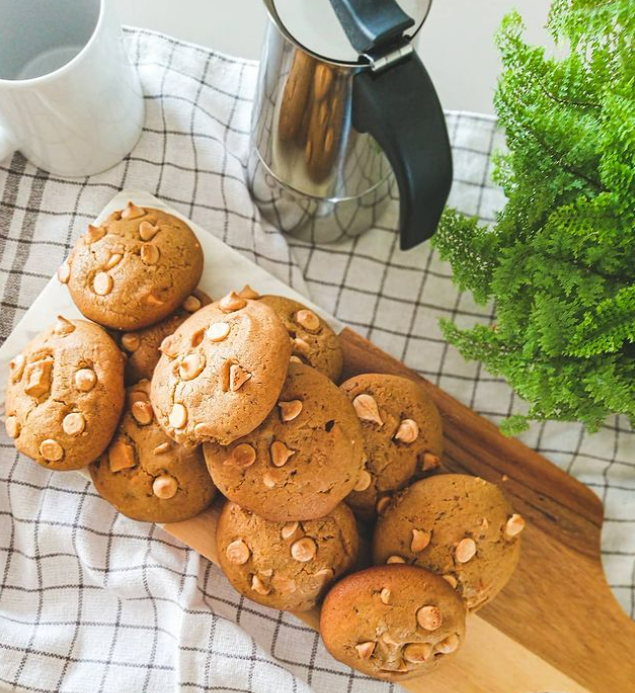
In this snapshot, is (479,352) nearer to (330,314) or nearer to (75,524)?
(330,314)

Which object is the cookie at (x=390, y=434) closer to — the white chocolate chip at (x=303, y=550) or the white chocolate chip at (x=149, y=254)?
the white chocolate chip at (x=303, y=550)

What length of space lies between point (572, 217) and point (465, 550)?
42 cm

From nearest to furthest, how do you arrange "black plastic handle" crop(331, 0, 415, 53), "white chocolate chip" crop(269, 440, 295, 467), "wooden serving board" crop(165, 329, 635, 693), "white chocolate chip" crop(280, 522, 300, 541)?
"black plastic handle" crop(331, 0, 415, 53), "white chocolate chip" crop(269, 440, 295, 467), "white chocolate chip" crop(280, 522, 300, 541), "wooden serving board" crop(165, 329, 635, 693)

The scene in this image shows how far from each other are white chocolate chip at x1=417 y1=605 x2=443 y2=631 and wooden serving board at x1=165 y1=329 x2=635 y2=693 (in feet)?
0.55

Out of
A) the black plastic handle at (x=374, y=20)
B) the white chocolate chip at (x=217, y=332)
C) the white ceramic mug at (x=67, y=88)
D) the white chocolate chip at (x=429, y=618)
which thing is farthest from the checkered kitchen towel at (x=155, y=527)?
the black plastic handle at (x=374, y=20)

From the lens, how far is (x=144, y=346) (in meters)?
1.11

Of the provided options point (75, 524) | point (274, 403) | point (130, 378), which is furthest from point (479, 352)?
point (75, 524)

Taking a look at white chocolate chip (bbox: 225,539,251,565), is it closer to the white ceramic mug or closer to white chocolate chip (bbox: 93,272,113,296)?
white chocolate chip (bbox: 93,272,113,296)

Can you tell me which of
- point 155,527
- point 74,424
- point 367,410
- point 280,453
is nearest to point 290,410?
point 280,453

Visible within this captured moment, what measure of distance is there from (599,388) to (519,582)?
1.17 ft

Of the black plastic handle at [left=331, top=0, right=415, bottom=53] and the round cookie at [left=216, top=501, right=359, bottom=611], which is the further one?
the round cookie at [left=216, top=501, right=359, bottom=611]

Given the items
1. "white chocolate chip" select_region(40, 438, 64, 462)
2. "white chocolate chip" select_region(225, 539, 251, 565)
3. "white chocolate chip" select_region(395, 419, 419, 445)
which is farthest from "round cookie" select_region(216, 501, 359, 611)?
"white chocolate chip" select_region(40, 438, 64, 462)

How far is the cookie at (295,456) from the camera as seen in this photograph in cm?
94

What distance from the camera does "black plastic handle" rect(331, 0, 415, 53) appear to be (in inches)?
32.8
